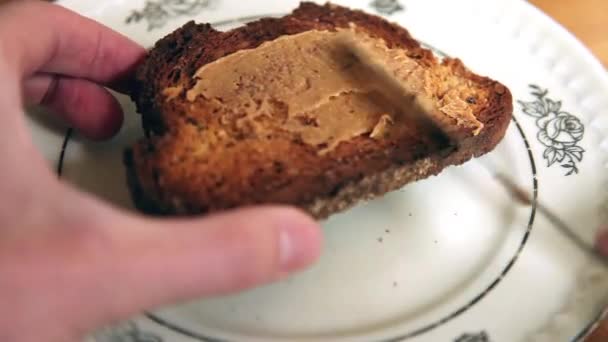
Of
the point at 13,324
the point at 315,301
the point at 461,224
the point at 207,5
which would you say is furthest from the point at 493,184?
the point at 13,324

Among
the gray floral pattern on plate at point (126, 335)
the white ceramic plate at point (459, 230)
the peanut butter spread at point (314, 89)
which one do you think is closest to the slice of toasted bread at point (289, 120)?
the peanut butter spread at point (314, 89)

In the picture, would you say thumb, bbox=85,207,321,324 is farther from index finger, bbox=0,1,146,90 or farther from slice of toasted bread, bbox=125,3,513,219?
index finger, bbox=0,1,146,90

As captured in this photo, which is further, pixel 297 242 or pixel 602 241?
pixel 602 241

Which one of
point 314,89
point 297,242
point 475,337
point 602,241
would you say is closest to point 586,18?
point 602,241

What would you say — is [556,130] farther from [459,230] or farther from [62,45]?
[62,45]

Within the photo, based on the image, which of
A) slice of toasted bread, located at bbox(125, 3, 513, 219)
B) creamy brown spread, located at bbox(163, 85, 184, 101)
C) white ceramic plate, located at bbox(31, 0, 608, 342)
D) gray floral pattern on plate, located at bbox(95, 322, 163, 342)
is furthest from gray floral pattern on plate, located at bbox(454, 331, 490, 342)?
creamy brown spread, located at bbox(163, 85, 184, 101)

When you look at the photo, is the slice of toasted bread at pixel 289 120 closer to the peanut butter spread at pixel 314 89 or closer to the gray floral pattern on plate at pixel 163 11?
the peanut butter spread at pixel 314 89
